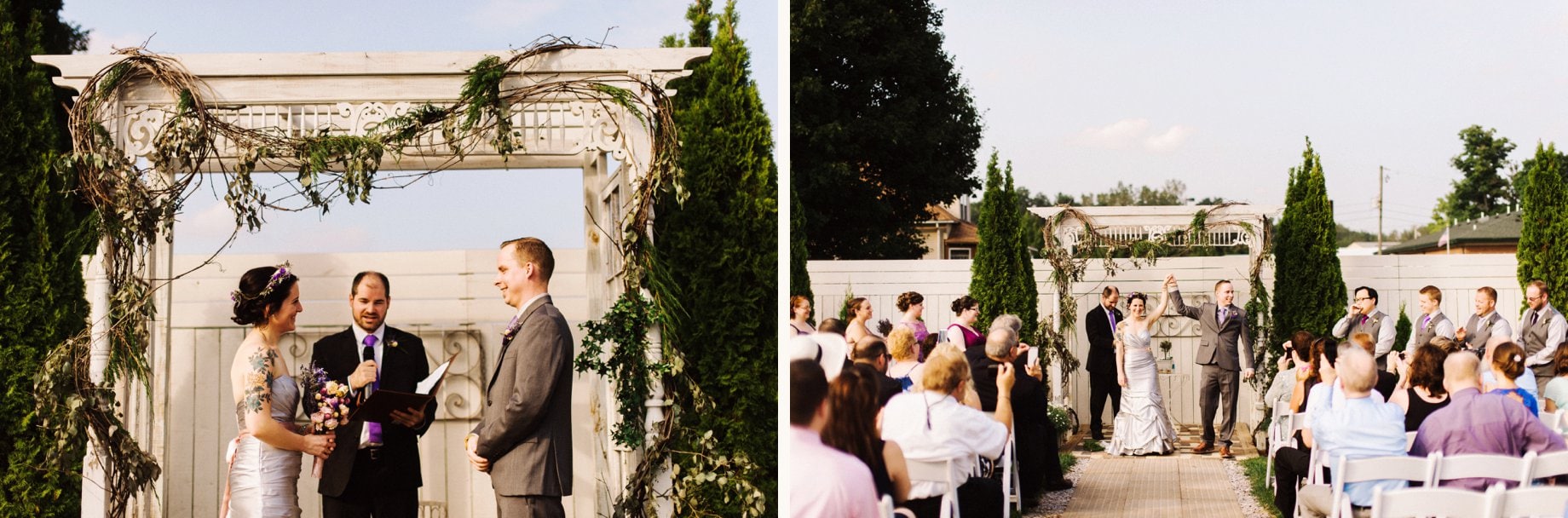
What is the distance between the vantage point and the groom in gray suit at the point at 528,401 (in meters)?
A: 4.12

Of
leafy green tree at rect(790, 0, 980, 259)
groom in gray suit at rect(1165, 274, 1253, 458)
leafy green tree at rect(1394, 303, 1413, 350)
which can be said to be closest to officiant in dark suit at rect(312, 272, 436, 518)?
groom in gray suit at rect(1165, 274, 1253, 458)

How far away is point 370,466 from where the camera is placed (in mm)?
4836

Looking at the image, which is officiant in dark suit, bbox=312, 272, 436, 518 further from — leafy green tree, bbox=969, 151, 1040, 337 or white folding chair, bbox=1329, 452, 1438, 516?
leafy green tree, bbox=969, 151, 1040, 337

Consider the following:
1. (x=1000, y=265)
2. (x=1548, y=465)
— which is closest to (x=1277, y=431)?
(x=1548, y=465)

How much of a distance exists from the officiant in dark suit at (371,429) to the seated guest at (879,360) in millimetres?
1728

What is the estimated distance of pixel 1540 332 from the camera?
9.29 metres

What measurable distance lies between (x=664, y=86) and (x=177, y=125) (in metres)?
2.04

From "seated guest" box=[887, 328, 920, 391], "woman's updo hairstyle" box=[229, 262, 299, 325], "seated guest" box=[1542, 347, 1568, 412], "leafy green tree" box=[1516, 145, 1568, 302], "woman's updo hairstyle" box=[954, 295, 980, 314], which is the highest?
"leafy green tree" box=[1516, 145, 1568, 302]

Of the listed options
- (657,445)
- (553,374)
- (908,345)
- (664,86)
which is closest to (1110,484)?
(908,345)

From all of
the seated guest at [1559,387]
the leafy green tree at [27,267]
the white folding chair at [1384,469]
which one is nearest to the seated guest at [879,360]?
the white folding chair at [1384,469]

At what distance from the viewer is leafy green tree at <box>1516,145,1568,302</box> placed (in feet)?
34.7

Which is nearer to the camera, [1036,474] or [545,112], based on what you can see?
[545,112]

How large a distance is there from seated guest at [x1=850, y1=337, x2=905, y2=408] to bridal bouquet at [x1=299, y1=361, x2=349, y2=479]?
2016 mm

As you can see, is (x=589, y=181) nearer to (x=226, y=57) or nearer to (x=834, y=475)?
(x=226, y=57)
